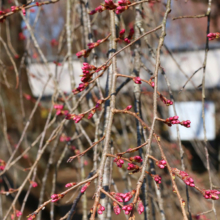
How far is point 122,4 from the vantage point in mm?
793

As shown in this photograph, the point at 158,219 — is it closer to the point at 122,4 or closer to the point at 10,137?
the point at 10,137

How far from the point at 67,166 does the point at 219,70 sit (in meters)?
3.19

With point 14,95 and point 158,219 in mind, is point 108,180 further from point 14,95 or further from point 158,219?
point 158,219

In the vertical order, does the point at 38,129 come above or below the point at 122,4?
below

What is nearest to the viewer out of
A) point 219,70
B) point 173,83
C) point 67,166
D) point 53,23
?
point 53,23

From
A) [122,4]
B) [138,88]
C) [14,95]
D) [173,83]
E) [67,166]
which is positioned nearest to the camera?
[122,4]

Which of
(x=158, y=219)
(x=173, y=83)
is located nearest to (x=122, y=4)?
(x=158, y=219)

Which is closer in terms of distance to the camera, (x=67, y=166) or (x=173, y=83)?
(x=173, y=83)

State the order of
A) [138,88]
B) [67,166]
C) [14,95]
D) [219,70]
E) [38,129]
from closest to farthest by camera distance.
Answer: [138,88] < [14,95] < [38,129] < [219,70] < [67,166]

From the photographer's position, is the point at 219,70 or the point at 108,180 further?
the point at 219,70

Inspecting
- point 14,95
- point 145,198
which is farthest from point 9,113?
point 145,198

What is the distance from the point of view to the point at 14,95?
281 cm

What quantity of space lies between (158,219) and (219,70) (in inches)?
114

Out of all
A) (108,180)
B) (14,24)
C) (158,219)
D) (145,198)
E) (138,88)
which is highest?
(14,24)
